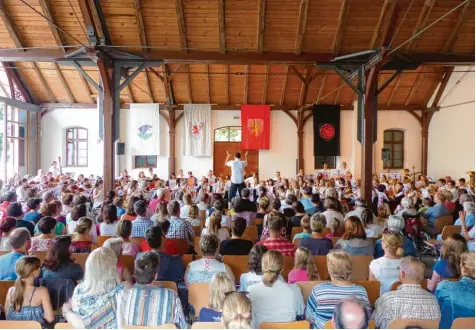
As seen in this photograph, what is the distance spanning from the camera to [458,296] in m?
2.90

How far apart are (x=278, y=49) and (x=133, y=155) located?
8906 millimetres

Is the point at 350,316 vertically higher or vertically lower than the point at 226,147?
lower

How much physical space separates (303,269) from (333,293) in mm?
715

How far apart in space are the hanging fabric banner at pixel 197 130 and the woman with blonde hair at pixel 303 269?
46.3 feet

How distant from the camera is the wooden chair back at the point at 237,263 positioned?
405cm

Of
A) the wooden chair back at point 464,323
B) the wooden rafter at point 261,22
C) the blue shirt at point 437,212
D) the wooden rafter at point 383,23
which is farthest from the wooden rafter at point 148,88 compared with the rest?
the wooden chair back at point 464,323

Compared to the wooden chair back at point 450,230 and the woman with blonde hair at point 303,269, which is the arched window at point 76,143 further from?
the woman with blonde hair at point 303,269

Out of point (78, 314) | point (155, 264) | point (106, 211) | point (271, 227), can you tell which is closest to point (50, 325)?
point (78, 314)

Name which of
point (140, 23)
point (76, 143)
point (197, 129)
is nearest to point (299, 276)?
point (140, 23)

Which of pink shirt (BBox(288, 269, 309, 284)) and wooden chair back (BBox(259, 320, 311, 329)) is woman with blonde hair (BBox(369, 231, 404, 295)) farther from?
wooden chair back (BBox(259, 320, 311, 329))

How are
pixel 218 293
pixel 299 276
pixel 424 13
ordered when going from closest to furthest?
pixel 218 293
pixel 299 276
pixel 424 13

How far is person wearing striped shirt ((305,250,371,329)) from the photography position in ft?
9.21

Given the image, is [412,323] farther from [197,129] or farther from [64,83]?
[64,83]

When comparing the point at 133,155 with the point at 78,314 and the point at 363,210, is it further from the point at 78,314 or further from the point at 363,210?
the point at 78,314
